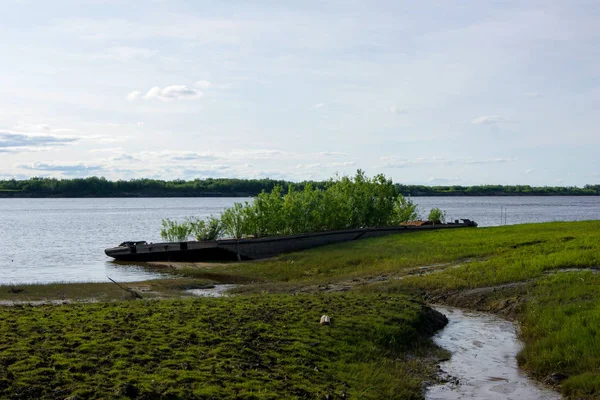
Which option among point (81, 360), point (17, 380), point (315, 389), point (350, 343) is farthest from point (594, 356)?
point (17, 380)

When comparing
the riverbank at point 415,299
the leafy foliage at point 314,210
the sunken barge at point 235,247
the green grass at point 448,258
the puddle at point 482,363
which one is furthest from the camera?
the leafy foliage at point 314,210

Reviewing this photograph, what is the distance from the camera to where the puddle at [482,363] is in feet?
42.0

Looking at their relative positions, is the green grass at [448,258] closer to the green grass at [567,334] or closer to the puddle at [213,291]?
the puddle at [213,291]

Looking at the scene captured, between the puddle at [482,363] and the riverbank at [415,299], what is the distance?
1.36 feet

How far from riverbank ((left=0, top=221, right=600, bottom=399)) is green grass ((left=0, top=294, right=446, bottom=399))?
67 millimetres

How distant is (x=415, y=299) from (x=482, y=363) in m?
5.71

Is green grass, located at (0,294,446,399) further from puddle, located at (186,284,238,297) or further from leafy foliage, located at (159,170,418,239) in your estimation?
leafy foliage, located at (159,170,418,239)

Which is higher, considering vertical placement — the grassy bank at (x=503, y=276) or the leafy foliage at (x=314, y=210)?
the leafy foliage at (x=314, y=210)

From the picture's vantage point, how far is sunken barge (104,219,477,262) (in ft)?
140

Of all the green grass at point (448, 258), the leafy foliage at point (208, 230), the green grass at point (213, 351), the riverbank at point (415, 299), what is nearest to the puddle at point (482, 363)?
the riverbank at point (415, 299)

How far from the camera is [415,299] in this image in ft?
68.0

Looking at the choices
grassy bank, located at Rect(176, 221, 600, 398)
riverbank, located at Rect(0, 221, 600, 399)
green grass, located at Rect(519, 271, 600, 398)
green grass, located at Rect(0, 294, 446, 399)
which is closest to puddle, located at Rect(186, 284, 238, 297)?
riverbank, located at Rect(0, 221, 600, 399)

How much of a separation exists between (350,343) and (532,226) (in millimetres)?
30374

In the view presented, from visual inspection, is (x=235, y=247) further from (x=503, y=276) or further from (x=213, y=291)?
(x=503, y=276)
